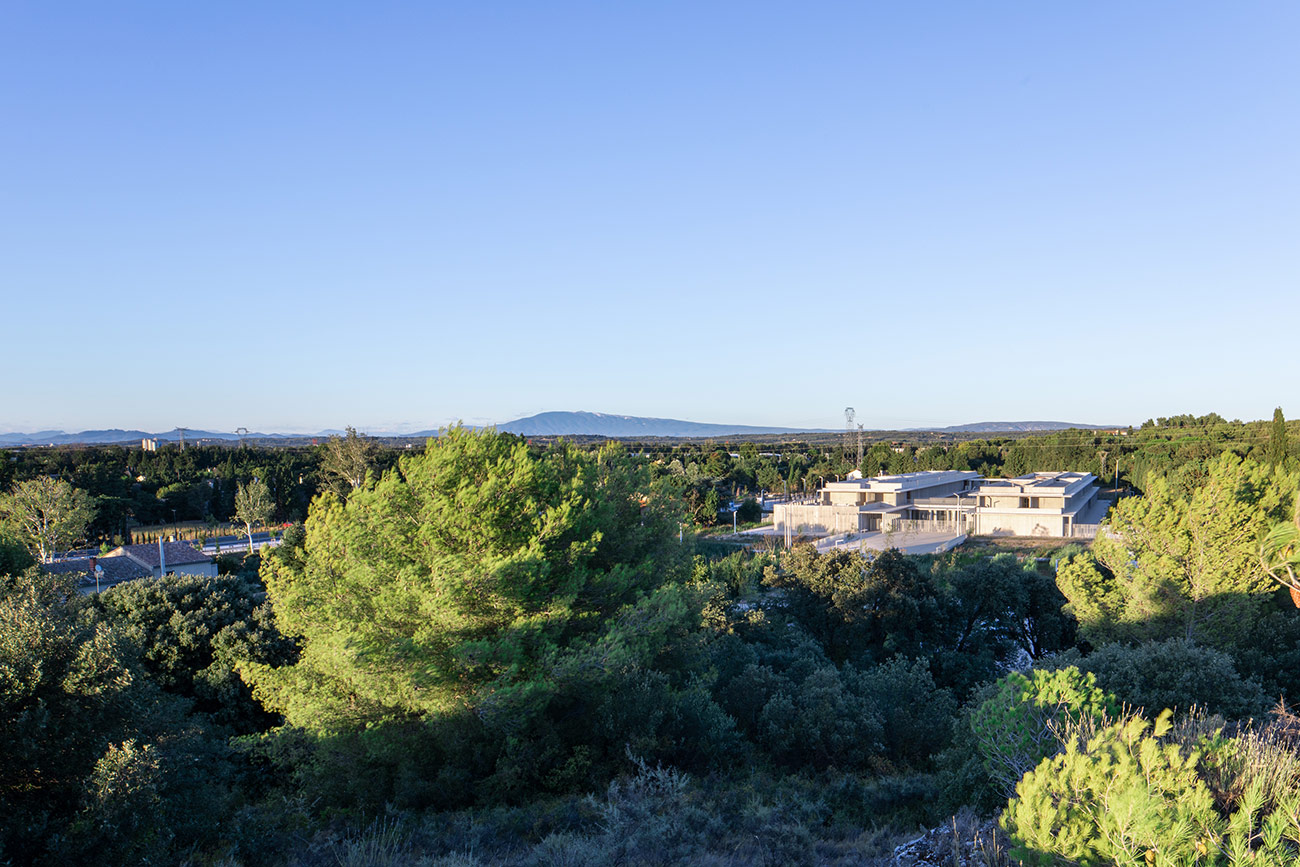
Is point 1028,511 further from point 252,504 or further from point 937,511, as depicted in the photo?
point 252,504

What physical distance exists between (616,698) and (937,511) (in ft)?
141

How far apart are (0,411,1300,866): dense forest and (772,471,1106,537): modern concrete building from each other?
2409cm

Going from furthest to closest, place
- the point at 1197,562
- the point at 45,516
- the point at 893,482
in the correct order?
the point at 893,482 < the point at 45,516 < the point at 1197,562

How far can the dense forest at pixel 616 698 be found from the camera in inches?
223

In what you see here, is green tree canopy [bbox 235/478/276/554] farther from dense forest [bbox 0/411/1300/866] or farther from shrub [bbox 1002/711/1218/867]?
shrub [bbox 1002/711/1218/867]

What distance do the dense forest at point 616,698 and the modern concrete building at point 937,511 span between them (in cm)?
2409

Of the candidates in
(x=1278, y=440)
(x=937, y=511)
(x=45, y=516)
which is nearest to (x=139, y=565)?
(x=45, y=516)

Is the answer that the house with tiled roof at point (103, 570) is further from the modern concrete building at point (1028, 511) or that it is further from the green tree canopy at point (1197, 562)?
the modern concrete building at point (1028, 511)

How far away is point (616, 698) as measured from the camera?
10609 millimetres

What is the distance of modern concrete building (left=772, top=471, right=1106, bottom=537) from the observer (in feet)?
146

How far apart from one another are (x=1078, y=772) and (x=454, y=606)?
8.25 metres

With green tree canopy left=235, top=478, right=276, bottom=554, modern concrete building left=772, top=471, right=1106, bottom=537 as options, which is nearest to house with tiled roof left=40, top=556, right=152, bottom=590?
green tree canopy left=235, top=478, right=276, bottom=554

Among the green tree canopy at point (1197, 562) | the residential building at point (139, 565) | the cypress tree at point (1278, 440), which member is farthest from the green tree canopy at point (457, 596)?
the cypress tree at point (1278, 440)

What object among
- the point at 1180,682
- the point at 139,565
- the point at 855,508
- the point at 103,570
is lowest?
the point at 139,565
